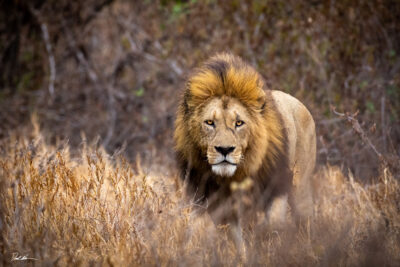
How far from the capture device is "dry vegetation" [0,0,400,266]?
341 centimetres

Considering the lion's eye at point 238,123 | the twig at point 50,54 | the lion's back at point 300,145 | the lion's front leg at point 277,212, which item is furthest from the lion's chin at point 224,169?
the twig at point 50,54

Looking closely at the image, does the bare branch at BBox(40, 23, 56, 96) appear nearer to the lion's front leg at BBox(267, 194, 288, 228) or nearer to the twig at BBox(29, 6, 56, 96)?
the twig at BBox(29, 6, 56, 96)

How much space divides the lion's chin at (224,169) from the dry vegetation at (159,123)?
0.41 metres

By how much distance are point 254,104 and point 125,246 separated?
1388mm

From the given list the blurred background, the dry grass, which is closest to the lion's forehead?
the dry grass

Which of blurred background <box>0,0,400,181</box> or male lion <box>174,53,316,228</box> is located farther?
blurred background <box>0,0,400,181</box>

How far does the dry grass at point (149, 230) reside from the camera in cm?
316

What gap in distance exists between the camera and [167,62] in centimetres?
890

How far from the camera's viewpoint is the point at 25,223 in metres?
3.55

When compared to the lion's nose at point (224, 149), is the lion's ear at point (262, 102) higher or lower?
higher

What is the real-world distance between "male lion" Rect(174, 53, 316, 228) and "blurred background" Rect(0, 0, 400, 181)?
176cm
